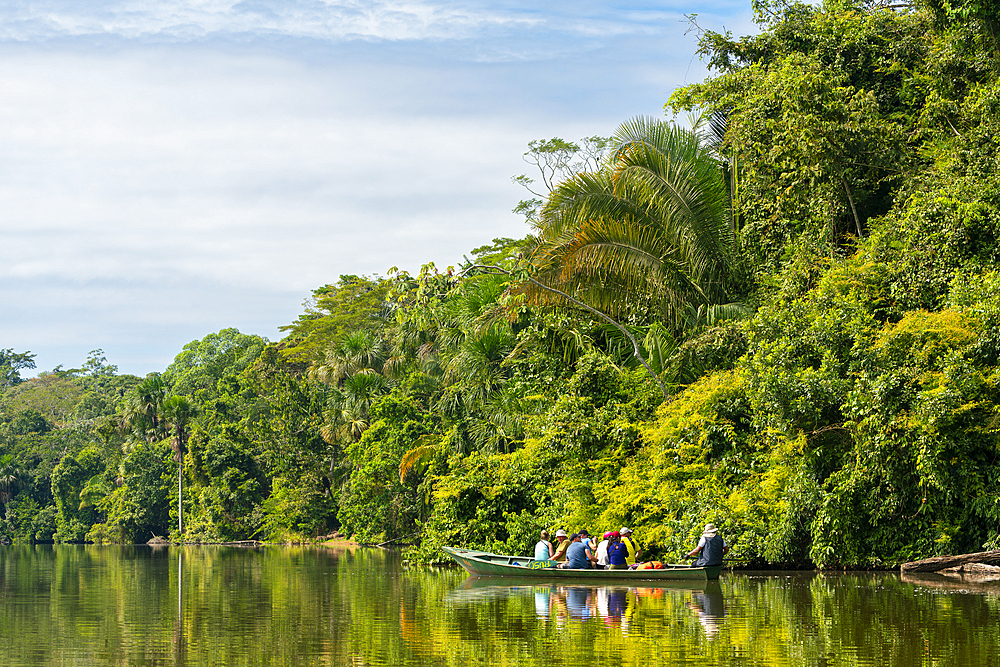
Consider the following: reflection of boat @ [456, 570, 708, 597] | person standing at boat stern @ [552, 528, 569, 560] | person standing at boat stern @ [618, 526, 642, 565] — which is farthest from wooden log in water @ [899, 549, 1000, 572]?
person standing at boat stern @ [552, 528, 569, 560]

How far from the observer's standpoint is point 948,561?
58.7ft

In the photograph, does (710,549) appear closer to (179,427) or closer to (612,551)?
(612,551)

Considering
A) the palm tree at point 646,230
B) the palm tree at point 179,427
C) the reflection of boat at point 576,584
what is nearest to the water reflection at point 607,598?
the reflection of boat at point 576,584

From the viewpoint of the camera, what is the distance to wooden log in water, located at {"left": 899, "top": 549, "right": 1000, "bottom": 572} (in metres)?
17.4

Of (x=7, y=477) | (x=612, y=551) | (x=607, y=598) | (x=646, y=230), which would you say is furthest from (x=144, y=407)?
(x=607, y=598)

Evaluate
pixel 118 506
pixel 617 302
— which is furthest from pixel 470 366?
pixel 118 506

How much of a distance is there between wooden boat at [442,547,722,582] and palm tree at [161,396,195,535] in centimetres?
3587

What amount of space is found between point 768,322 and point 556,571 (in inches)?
247

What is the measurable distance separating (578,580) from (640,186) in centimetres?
935

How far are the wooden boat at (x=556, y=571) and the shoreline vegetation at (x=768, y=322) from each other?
2.02 meters

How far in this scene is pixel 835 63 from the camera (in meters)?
24.3

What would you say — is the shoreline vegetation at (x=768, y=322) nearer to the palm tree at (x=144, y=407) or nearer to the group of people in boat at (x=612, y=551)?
the group of people in boat at (x=612, y=551)

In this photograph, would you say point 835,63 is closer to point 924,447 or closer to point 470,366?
point 924,447

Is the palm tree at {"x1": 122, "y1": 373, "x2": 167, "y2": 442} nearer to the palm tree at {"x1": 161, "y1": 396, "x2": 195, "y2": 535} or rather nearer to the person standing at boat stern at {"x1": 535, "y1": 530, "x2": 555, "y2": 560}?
the palm tree at {"x1": 161, "y1": 396, "x2": 195, "y2": 535}
